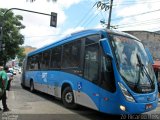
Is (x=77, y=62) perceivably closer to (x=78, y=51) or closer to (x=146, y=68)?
(x=78, y=51)

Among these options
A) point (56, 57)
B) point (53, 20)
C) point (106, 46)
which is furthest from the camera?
point (53, 20)

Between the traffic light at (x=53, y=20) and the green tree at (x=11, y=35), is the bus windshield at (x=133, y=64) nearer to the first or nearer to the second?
the traffic light at (x=53, y=20)

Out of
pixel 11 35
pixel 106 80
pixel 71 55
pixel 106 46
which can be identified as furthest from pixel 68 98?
pixel 11 35

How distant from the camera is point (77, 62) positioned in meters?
11.0

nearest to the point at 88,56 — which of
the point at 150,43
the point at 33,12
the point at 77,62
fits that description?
the point at 77,62

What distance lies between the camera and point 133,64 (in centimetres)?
934

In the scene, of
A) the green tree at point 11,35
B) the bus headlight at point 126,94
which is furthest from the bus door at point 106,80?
the green tree at point 11,35

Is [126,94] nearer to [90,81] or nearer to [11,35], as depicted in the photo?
[90,81]

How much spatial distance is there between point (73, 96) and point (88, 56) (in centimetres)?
194

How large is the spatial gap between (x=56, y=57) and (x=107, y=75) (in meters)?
4.84

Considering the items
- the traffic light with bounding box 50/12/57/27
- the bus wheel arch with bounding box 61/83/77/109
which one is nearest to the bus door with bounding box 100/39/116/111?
the bus wheel arch with bounding box 61/83/77/109

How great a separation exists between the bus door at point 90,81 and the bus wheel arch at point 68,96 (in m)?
0.82

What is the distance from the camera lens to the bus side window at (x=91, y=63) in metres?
9.63

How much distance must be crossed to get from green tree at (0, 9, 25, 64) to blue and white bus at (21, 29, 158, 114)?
105 ft
